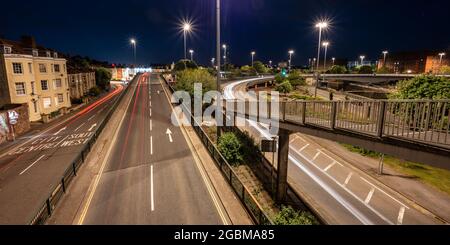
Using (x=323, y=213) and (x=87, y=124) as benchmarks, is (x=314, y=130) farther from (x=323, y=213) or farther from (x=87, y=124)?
(x=87, y=124)

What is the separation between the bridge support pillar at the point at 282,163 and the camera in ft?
54.1

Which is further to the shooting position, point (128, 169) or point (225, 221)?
point (128, 169)

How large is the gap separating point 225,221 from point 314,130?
6.73m

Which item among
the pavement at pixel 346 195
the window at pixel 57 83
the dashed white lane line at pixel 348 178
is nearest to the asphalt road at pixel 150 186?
the pavement at pixel 346 195

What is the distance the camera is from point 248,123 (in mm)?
35875

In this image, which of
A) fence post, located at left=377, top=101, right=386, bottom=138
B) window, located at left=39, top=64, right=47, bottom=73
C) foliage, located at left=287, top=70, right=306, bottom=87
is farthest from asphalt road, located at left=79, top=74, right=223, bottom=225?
foliage, located at left=287, top=70, right=306, bottom=87

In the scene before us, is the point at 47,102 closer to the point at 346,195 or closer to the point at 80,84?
the point at 80,84

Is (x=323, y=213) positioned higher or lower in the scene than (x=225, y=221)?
lower

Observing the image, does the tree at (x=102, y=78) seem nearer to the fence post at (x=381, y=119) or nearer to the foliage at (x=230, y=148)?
the foliage at (x=230, y=148)

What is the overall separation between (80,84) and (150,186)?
60885 mm

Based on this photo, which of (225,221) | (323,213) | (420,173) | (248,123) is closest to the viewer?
(225,221)

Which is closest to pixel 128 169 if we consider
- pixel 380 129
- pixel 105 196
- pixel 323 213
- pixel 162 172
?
pixel 162 172
